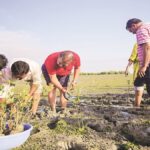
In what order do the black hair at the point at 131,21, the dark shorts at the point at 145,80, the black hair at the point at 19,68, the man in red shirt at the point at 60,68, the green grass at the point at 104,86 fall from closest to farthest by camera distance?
the black hair at the point at 19,68
the man in red shirt at the point at 60,68
the black hair at the point at 131,21
the dark shorts at the point at 145,80
the green grass at the point at 104,86

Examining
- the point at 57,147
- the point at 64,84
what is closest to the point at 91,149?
the point at 57,147

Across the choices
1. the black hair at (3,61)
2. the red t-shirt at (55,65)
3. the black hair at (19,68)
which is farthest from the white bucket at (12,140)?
the red t-shirt at (55,65)

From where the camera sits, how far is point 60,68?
6.64 m

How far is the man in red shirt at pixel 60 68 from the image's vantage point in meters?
5.97

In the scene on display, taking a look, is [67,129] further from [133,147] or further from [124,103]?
[124,103]

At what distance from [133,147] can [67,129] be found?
105 centimetres

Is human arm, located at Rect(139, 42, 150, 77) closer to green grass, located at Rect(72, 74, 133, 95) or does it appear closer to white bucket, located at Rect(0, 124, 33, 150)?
green grass, located at Rect(72, 74, 133, 95)

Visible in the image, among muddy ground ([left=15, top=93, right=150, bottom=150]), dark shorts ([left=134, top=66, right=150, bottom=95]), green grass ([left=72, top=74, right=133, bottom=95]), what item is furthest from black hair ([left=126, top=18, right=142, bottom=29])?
green grass ([left=72, top=74, right=133, bottom=95])

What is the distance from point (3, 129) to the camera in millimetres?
4402

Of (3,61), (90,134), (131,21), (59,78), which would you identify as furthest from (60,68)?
(90,134)

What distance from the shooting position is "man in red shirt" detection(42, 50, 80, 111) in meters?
5.97

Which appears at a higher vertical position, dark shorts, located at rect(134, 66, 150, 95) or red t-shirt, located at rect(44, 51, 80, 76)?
red t-shirt, located at rect(44, 51, 80, 76)

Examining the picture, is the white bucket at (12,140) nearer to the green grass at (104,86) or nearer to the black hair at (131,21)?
the black hair at (131,21)

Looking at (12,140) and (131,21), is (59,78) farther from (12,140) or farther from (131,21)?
(12,140)
